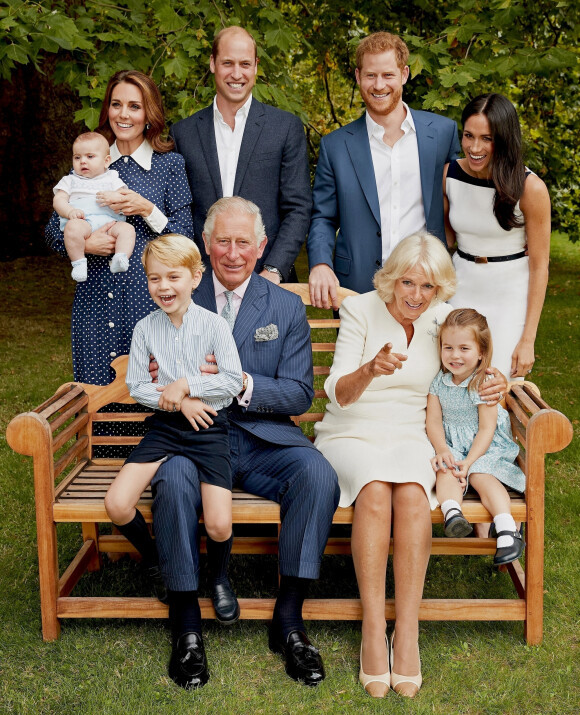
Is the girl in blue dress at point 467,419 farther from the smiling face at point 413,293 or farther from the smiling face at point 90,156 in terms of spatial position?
the smiling face at point 90,156

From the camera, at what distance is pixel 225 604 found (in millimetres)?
3359

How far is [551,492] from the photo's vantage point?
17.0 ft

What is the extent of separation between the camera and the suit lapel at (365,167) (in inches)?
165

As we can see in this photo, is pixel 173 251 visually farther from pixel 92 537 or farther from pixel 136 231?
pixel 92 537

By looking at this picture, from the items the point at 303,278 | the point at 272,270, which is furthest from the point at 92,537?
the point at 303,278

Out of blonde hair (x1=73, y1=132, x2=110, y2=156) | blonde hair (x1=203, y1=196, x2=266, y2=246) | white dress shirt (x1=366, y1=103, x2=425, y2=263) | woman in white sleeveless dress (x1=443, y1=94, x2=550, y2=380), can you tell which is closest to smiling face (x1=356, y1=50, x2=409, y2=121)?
white dress shirt (x1=366, y1=103, x2=425, y2=263)

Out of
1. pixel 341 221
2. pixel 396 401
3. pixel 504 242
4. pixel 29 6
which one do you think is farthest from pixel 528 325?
pixel 29 6

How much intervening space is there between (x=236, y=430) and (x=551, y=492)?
2.45m

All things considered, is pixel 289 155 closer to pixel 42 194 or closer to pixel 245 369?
pixel 245 369

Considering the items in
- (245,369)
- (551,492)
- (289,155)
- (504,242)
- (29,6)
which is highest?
(29,6)

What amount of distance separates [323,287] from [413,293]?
1.84ft

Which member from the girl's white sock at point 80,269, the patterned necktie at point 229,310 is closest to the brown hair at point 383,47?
the patterned necktie at point 229,310

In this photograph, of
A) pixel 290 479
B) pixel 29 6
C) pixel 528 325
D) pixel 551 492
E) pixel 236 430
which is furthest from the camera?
pixel 29 6

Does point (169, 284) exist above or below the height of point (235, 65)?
below
